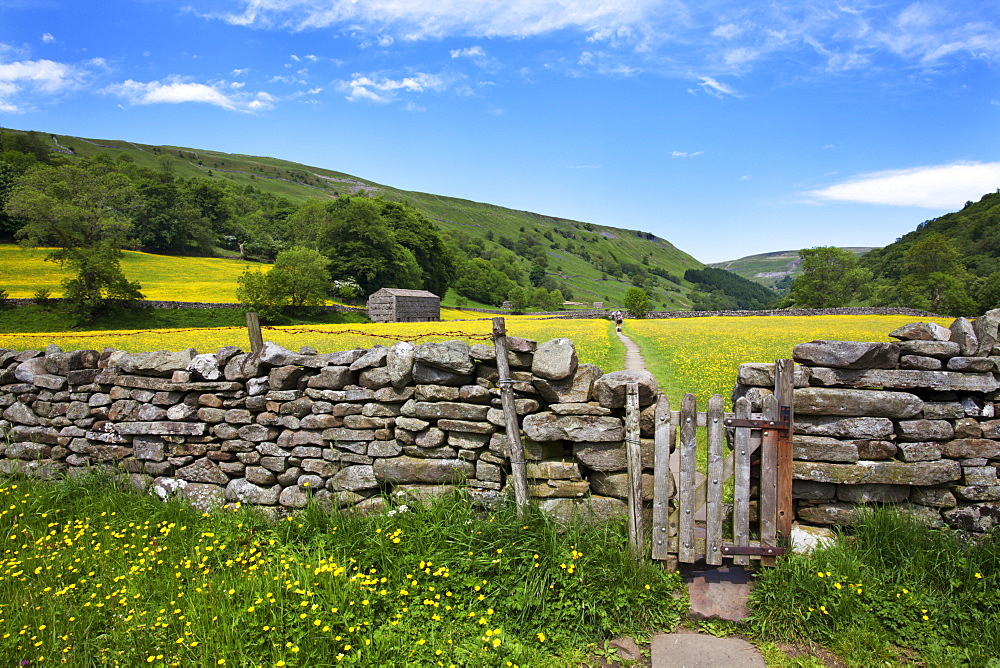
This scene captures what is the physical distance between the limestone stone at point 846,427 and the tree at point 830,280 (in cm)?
9535

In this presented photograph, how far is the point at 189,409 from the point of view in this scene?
22.7 feet

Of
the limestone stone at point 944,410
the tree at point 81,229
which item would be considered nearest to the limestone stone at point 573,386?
the limestone stone at point 944,410

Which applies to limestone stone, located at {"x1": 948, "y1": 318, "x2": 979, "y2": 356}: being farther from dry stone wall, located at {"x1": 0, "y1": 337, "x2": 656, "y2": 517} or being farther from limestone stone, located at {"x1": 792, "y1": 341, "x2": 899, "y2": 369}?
dry stone wall, located at {"x1": 0, "y1": 337, "x2": 656, "y2": 517}

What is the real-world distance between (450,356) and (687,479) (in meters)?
2.92

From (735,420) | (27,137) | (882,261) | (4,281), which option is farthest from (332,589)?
(27,137)

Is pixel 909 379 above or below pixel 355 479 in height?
above

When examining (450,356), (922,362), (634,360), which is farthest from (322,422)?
(634,360)

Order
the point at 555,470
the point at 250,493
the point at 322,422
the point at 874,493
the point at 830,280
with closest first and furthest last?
the point at 874,493 < the point at 555,470 < the point at 322,422 < the point at 250,493 < the point at 830,280

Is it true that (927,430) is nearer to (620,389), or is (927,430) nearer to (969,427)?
(969,427)

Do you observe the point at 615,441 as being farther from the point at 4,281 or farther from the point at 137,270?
the point at 137,270

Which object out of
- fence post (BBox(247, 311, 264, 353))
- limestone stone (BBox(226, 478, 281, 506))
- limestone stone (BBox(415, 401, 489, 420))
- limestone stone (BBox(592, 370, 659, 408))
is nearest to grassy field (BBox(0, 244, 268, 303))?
fence post (BBox(247, 311, 264, 353))

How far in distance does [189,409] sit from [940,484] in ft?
30.7

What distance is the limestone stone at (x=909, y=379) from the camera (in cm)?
501

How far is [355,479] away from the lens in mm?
6238
